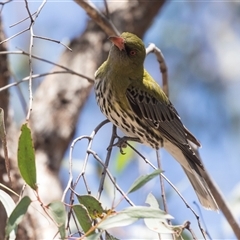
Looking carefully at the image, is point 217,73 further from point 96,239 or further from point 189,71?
point 96,239

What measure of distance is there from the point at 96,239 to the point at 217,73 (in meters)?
4.71

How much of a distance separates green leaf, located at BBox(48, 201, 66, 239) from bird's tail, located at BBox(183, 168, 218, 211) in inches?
60.5

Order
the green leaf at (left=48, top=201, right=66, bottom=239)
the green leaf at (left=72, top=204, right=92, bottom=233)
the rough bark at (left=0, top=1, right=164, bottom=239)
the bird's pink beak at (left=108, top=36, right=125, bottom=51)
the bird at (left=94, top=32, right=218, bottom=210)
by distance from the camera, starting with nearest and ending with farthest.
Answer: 1. the green leaf at (left=48, top=201, right=66, bottom=239)
2. the green leaf at (left=72, top=204, right=92, bottom=233)
3. the bird's pink beak at (left=108, top=36, right=125, bottom=51)
4. the bird at (left=94, top=32, right=218, bottom=210)
5. the rough bark at (left=0, top=1, right=164, bottom=239)

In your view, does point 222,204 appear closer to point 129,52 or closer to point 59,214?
point 129,52

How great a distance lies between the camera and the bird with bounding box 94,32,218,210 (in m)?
2.79

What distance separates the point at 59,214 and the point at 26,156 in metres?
0.23

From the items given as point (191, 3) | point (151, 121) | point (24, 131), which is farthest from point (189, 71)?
point (24, 131)

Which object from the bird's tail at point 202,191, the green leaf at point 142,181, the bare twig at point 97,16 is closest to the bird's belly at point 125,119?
the bird's tail at point 202,191

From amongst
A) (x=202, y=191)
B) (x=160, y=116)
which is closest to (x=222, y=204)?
(x=202, y=191)

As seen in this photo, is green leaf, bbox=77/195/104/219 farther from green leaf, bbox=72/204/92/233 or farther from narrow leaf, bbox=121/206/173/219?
narrow leaf, bbox=121/206/173/219

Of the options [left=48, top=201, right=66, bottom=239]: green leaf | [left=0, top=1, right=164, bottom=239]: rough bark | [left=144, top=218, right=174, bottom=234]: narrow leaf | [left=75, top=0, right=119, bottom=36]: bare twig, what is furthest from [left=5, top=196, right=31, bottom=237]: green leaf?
[left=0, top=1, right=164, bottom=239]: rough bark

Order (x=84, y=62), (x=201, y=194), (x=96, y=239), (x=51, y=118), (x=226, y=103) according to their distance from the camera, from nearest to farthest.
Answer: (x=96, y=239) < (x=201, y=194) < (x=51, y=118) < (x=84, y=62) < (x=226, y=103)

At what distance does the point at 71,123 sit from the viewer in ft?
13.0

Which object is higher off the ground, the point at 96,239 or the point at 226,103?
the point at 226,103
